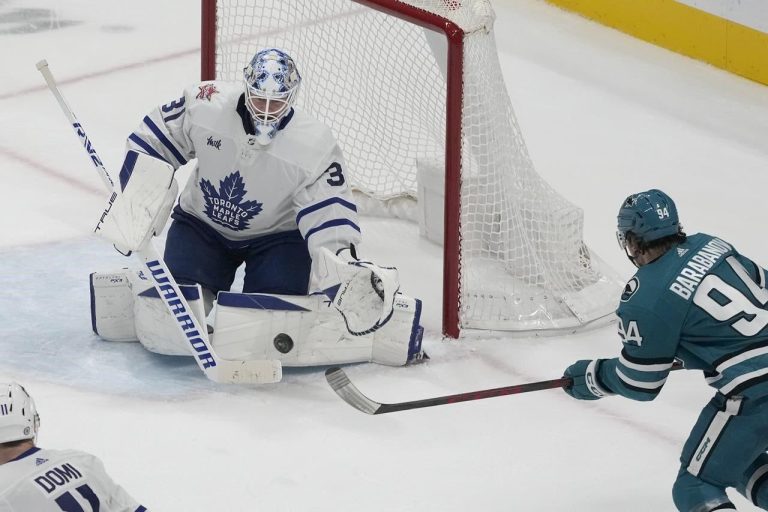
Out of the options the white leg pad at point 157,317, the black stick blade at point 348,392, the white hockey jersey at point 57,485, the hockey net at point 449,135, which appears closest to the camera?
the white hockey jersey at point 57,485

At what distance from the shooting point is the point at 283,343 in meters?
3.80

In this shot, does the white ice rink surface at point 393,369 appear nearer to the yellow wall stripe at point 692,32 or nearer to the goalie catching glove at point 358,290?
the yellow wall stripe at point 692,32

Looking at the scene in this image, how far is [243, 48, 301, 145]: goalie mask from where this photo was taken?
3.62m

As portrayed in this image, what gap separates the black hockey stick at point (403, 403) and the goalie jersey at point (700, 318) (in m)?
0.34

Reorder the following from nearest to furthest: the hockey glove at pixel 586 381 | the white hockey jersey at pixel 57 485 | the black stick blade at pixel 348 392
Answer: the white hockey jersey at pixel 57 485 → the hockey glove at pixel 586 381 → the black stick blade at pixel 348 392

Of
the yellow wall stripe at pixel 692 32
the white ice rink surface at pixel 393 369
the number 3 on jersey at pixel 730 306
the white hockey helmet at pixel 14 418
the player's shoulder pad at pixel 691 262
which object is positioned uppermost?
the yellow wall stripe at pixel 692 32

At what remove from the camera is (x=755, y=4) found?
19.2 feet

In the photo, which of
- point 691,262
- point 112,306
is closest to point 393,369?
point 112,306

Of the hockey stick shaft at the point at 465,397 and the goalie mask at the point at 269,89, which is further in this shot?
the goalie mask at the point at 269,89

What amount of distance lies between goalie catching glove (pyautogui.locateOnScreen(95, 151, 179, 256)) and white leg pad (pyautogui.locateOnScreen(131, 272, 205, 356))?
0.16 m

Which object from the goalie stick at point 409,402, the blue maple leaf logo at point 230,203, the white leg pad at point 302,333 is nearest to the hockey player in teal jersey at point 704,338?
the goalie stick at point 409,402

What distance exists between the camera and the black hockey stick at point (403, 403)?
336 cm

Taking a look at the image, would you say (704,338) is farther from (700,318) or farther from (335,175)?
(335,175)

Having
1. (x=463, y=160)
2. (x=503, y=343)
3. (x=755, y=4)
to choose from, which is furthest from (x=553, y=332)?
(x=755, y=4)
